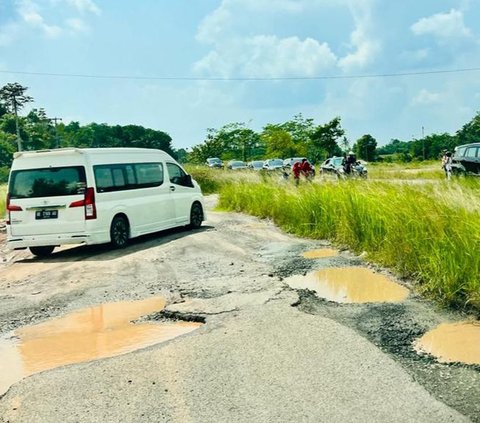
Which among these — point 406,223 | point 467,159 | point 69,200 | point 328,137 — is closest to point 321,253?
point 406,223

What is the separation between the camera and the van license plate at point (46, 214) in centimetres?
1094

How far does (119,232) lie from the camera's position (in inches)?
458

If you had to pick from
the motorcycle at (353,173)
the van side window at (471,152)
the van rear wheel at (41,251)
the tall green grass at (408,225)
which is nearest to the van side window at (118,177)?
the van rear wheel at (41,251)

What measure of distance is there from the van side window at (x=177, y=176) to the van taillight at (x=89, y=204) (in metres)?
2.97

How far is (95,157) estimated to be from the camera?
37.0ft

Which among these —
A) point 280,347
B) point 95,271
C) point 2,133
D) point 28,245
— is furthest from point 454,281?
point 2,133

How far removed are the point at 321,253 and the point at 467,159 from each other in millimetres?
15657

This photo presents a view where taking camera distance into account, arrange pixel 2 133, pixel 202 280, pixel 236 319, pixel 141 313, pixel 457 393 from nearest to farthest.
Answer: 1. pixel 457 393
2. pixel 236 319
3. pixel 141 313
4. pixel 202 280
5. pixel 2 133

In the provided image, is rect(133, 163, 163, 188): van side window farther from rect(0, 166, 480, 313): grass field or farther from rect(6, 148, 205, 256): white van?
rect(0, 166, 480, 313): grass field

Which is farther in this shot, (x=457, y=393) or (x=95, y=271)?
(x=95, y=271)

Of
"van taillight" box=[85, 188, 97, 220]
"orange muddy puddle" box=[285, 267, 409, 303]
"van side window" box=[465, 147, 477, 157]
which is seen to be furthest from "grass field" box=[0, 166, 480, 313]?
"van side window" box=[465, 147, 477, 157]

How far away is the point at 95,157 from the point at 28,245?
212 centimetres

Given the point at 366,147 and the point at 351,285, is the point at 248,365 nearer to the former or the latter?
the point at 351,285

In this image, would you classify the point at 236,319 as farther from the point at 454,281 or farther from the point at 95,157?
the point at 95,157
